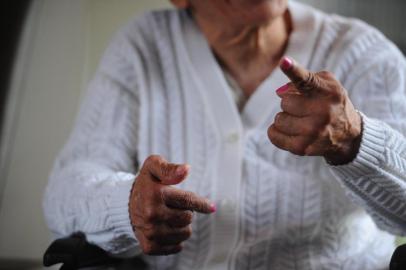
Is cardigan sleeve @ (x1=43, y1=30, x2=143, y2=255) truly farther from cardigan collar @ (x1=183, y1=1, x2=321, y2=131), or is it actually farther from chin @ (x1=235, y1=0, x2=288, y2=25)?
chin @ (x1=235, y1=0, x2=288, y2=25)

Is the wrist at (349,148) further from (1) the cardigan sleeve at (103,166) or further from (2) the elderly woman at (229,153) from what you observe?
(1) the cardigan sleeve at (103,166)

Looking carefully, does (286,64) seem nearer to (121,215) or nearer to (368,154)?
(368,154)

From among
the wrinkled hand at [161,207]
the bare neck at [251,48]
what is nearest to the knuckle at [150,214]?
the wrinkled hand at [161,207]

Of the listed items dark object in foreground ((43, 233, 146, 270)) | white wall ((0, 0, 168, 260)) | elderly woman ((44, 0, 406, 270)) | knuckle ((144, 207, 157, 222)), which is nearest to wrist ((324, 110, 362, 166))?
elderly woman ((44, 0, 406, 270))

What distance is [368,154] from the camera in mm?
714

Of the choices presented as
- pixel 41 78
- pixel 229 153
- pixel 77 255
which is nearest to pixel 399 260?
pixel 229 153

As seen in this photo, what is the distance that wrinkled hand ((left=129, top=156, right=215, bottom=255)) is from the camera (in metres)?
0.72

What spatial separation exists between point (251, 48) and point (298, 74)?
0.44 meters

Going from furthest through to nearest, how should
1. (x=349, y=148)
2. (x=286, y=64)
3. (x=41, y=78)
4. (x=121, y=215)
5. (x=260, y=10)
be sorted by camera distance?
(x=41, y=78) < (x=260, y=10) < (x=121, y=215) < (x=349, y=148) < (x=286, y=64)

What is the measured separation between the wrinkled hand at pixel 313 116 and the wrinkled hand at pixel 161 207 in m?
0.14

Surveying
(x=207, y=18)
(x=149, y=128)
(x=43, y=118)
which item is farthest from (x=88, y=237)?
(x=207, y=18)

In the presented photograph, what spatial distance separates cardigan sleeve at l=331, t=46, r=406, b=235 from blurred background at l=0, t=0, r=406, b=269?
470 millimetres

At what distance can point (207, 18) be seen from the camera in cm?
105

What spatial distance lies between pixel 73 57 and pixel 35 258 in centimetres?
55
